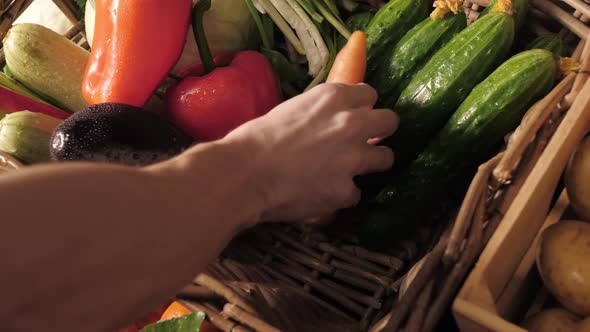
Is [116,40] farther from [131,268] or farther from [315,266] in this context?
[131,268]

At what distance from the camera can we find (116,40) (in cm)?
86

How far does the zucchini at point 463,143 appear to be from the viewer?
70cm

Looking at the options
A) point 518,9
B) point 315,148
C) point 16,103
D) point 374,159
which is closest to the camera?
point 315,148

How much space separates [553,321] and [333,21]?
21.1 inches

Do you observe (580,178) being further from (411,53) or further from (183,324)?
(183,324)

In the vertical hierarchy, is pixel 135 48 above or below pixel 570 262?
above

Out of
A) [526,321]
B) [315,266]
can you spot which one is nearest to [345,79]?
[315,266]

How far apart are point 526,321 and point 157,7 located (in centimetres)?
64

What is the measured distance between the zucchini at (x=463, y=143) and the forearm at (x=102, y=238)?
39 centimetres

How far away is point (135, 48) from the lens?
0.85m

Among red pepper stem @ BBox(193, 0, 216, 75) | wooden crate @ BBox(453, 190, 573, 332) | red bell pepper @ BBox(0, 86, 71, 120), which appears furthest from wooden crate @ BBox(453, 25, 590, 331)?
red bell pepper @ BBox(0, 86, 71, 120)

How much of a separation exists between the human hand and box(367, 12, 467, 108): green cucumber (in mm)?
147

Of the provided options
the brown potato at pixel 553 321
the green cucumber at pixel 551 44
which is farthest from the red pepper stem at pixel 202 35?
the brown potato at pixel 553 321

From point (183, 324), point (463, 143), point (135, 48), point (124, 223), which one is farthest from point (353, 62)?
point (124, 223)
